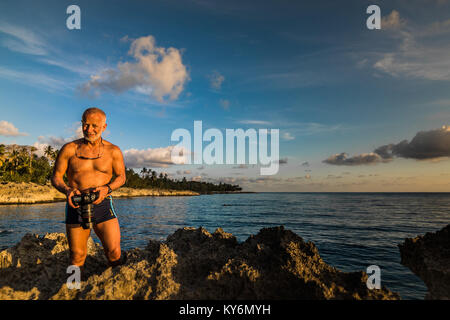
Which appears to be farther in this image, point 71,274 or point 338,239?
point 338,239

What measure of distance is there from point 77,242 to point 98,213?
1.93ft

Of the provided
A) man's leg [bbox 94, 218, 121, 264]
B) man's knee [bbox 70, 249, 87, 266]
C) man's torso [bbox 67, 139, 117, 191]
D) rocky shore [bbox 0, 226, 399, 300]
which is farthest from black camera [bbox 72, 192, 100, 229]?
rocky shore [bbox 0, 226, 399, 300]

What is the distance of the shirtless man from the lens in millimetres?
3566

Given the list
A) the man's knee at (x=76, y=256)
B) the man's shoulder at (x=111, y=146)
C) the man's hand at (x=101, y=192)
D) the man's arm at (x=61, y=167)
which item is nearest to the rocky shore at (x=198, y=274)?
the man's knee at (x=76, y=256)

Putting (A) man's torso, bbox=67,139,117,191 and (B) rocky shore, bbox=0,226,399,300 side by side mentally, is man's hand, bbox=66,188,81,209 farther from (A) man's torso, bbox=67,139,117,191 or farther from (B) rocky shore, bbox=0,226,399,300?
(B) rocky shore, bbox=0,226,399,300

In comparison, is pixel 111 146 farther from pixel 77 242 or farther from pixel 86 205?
pixel 77 242

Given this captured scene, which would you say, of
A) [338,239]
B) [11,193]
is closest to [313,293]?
[338,239]

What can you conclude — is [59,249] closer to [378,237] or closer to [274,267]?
[274,267]

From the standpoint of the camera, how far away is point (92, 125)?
3604 millimetres

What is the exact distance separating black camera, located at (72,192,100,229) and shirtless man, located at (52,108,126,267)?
0.10 metres
